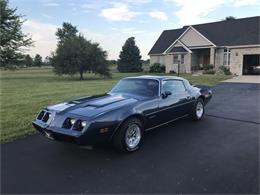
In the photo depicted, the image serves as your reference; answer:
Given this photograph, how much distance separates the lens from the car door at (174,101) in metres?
5.43

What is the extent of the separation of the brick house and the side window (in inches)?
828

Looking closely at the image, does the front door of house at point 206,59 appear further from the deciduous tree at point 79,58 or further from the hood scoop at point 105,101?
the hood scoop at point 105,101

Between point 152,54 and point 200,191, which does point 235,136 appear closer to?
point 200,191

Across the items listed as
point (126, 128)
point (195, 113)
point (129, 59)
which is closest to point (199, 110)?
point (195, 113)

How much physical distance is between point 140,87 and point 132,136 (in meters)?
1.43

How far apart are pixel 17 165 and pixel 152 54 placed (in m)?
32.4

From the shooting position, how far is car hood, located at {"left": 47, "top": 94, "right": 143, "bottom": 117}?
4.26 m

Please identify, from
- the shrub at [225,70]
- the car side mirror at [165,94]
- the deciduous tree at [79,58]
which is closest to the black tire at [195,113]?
the car side mirror at [165,94]

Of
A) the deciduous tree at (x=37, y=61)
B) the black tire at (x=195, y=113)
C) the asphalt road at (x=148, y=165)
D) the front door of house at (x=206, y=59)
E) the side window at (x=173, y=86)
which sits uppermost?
the deciduous tree at (x=37, y=61)

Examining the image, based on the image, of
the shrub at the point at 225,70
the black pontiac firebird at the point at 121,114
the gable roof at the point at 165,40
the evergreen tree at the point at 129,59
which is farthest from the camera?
the evergreen tree at the point at 129,59

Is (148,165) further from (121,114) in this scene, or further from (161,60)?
(161,60)

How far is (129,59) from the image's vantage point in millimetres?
45781

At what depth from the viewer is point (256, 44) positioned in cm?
2350

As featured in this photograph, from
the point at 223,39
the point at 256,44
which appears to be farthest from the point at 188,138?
the point at 223,39
